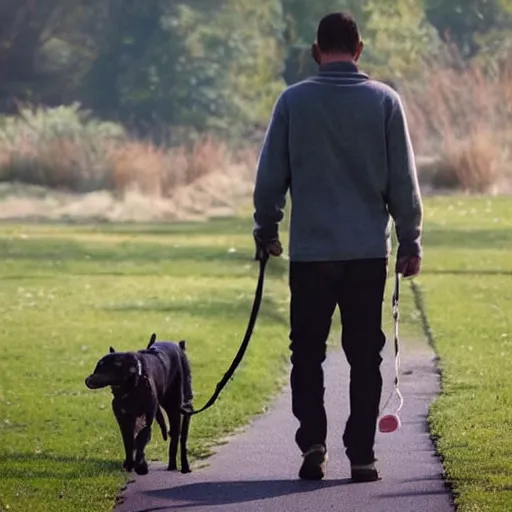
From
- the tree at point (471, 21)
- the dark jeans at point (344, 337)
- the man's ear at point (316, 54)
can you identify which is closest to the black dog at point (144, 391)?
the dark jeans at point (344, 337)

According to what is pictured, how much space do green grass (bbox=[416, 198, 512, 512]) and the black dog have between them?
1.26 m

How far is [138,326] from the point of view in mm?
14859

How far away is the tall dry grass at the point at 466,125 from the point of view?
A: 38500 mm

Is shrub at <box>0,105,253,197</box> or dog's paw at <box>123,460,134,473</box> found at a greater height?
dog's paw at <box>123,460,134,473</box>

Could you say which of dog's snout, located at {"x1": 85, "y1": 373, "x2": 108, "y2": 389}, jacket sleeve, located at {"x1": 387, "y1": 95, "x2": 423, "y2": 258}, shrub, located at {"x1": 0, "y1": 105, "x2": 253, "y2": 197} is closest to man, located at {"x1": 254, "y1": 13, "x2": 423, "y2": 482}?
jacket sleeve, located at {"x1": 387, "y1": 95, "x2": 423, "y2": 258}

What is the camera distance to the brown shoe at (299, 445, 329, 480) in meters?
7.54

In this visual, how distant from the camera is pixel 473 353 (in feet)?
41.6

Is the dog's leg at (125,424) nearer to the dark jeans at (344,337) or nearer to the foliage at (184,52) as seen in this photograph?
the dark jeans at (344,337)

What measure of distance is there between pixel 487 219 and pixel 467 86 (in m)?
11.5

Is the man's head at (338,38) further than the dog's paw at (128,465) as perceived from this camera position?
No

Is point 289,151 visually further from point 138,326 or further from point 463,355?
point 138,326

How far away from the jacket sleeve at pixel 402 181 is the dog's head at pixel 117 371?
1245mm

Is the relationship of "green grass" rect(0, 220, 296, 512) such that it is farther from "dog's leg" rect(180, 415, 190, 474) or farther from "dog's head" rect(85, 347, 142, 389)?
"dog's head" rect(85, 347, 142, 389)

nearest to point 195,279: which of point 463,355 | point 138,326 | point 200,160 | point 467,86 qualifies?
point 138,326
